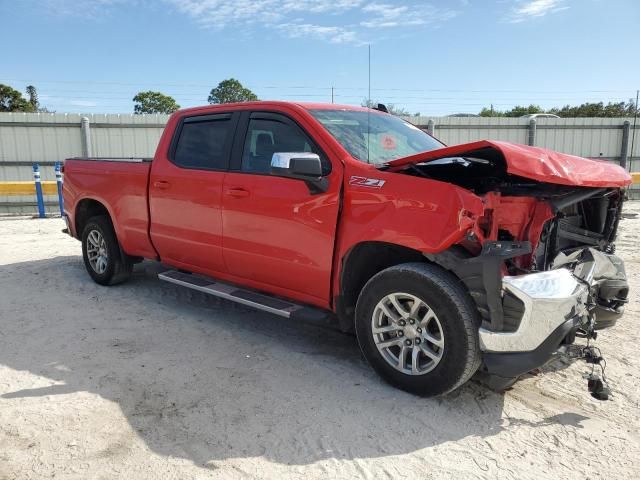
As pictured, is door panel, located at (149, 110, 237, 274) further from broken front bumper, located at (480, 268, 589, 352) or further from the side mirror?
broken front bumper, located at (480, 268, 589, 352)

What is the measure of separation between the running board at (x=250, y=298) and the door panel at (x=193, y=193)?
0.14 metres

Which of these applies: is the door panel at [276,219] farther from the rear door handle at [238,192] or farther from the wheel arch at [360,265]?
the wheel arch at [360,265]

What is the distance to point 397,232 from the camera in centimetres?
329

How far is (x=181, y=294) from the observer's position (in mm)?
Answer: 5785

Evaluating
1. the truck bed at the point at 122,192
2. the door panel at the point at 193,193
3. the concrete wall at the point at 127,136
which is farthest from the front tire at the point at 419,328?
the concrete wall at the point at 127,136

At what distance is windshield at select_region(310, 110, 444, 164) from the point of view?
3.90 m

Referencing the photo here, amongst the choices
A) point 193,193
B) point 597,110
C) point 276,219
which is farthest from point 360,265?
point 597,110

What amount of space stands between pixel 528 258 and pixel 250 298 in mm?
2164

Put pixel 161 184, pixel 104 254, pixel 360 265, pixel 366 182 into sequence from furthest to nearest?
pixel 104 254, pixel 161 184, pixel 360 265, pixel 366 182

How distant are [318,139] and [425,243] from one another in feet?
3.97

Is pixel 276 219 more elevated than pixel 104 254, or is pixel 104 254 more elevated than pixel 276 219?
pixel 276 219

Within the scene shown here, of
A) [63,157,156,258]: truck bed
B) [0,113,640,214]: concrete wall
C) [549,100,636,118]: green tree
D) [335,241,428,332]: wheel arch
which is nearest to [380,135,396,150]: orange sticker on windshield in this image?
[335,241,428,332]: wheel arch

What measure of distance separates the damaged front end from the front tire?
0.09 m

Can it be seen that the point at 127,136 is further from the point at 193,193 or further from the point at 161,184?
the point at 193,193
